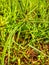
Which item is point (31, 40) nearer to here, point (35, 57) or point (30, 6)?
point (35, 57)

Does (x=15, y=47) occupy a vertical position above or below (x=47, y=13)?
below

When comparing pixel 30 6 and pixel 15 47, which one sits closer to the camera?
pixel 15 47

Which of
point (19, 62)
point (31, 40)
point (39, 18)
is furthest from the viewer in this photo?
point (39, 18)

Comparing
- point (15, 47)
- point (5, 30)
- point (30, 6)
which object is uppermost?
point (30, 6)

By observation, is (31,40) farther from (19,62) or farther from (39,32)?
(19,62)

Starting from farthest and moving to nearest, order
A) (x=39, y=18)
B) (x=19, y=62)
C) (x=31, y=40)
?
(x=39, y=18), (x=31, y=40), (x=19, y=62)

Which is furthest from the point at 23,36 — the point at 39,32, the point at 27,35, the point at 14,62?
the point at 14,62

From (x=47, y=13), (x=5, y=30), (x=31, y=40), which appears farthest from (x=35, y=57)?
(x=47, y=13)
